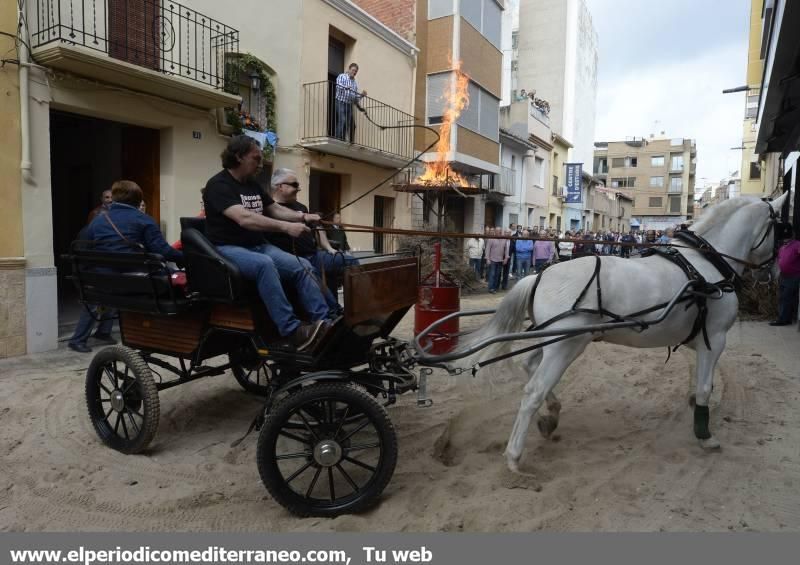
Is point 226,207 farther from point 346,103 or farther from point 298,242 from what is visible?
point 346,103

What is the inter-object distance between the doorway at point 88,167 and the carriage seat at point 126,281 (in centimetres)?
533

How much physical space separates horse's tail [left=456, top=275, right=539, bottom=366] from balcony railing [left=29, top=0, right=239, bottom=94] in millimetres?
6340

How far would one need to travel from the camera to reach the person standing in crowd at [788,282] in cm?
742

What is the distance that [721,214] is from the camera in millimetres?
4156

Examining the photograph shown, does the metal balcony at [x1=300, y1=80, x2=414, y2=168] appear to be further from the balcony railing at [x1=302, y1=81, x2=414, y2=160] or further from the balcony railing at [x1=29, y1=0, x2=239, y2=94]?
the balcony railing at [x1=29, y1=0, x2=239, y2=94]

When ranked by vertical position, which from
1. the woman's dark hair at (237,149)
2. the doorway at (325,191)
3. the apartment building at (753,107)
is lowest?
the woman's dark hair at (237,149)

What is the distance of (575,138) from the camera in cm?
3338

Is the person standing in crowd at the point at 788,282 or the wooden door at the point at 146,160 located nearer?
the person standing in crowd at the point at 788,282

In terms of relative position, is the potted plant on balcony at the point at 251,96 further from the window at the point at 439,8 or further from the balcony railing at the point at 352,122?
the window at the point at 439,8

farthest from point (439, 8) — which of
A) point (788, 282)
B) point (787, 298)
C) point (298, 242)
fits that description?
point (298, 242)

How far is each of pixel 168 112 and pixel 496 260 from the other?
865 centimetres

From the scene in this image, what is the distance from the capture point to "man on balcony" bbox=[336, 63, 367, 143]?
1161 centimetres

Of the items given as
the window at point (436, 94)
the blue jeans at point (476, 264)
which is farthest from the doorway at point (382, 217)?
the window at point (436, 94)

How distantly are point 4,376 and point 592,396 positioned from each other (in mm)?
6071
